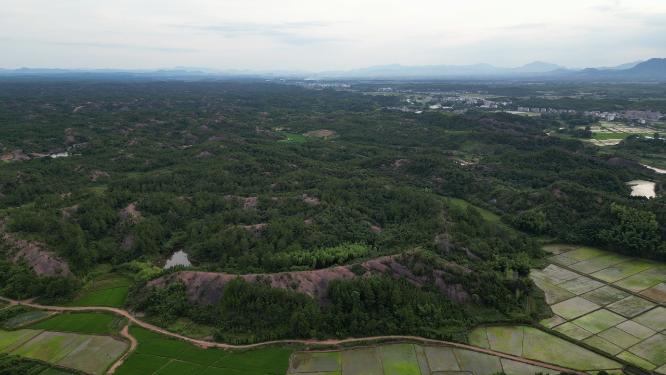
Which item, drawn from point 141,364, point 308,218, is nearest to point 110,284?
point 141,364

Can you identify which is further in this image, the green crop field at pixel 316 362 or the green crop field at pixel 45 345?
the green crop field at pixel 45 345

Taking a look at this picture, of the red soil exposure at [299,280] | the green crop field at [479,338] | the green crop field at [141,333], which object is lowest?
the green crop field at [479,338]

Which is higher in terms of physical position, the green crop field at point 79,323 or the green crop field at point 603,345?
the green crop field at point 79,323

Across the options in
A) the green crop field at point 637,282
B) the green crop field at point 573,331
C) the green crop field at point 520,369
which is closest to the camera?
the green crop field at point 520,369

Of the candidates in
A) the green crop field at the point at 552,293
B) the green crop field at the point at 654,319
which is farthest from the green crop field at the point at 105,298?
the green crop field at the point at 654,319

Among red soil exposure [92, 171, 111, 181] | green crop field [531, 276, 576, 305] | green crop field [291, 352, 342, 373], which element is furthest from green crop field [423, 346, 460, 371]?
red soil exposure [92, 171, 111, 181]

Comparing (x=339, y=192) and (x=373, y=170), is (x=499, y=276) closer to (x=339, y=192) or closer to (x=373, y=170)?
(x=339, y=192)

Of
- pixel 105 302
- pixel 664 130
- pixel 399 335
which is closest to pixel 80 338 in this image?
pixel 105 302

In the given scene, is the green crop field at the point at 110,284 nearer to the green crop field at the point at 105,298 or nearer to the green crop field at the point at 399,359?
the green crop field at the point at 105,298
